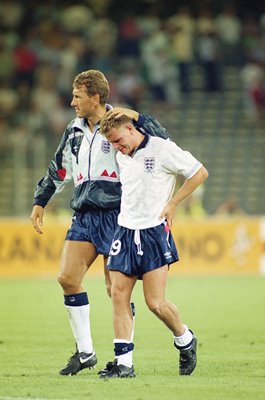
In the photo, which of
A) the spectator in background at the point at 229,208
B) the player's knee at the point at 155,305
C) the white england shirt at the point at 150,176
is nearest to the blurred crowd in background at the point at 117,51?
the spectator in background at the point at 229,208

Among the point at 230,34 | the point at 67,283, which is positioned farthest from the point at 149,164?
the point at 230,34

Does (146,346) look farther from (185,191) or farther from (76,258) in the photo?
(185,191)

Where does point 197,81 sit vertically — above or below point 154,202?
above

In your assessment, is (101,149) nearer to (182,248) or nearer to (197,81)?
(182,248)

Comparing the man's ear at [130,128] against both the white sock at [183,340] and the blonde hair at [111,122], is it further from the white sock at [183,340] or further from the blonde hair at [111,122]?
the white sock at [183,340]

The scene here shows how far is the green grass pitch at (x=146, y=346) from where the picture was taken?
25.5ft

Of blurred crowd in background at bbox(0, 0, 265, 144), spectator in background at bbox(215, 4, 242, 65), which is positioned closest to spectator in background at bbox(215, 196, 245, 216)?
blurred crowd in background at bbox(0, 0, 265, 144)

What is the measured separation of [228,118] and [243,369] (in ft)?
52.0

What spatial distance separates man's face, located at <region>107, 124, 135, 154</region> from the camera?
26.8ft

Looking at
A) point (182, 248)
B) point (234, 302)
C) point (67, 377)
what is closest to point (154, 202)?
point (67, 377)

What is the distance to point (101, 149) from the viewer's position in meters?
8.91

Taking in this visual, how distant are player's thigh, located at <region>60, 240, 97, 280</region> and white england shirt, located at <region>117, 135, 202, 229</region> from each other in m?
0.69

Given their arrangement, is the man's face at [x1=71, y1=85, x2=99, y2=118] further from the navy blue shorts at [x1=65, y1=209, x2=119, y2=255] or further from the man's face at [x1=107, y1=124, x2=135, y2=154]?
the navy blue shorts at [x1=65, y1=209, x2=119, y2=255]

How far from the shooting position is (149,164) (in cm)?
825
